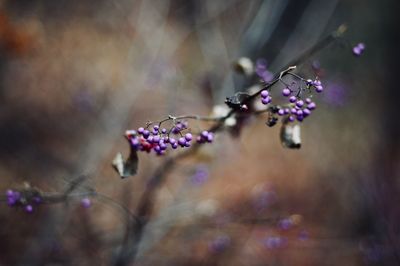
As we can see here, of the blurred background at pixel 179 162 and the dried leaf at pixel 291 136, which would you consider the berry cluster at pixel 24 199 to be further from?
the blurred background at pixel 179 162

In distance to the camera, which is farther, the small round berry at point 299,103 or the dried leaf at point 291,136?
the dried leaf at point 291,136

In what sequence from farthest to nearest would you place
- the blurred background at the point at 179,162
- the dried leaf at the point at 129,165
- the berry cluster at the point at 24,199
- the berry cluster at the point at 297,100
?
the blurred background at the point at 179,162 → the berry cluster at the point at 24,199 → the dried leaf at the point at 129,165 → the berry cluster at the point at 297,100

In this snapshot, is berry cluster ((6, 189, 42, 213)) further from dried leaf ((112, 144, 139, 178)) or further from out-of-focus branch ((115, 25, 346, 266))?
out-of-focus branch ((115, 25, 346, 266))

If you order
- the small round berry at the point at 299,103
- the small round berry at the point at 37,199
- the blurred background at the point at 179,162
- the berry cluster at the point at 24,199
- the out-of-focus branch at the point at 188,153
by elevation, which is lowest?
the small round berry at the point at 299,103

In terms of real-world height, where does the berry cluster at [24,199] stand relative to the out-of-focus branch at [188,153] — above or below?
below

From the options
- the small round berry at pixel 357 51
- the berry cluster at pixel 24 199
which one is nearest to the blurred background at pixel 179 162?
the berry cluster at pixel 24 199

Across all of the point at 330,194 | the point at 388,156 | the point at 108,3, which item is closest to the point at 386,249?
the point at 330,194

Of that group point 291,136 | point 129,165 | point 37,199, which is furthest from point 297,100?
point 37,199

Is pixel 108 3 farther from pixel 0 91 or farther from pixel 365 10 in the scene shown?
pixel 365 10
